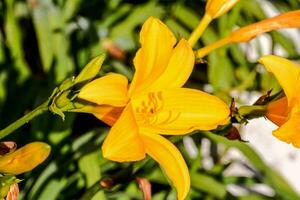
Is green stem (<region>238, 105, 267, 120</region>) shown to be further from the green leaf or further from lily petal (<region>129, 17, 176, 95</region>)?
the green leaf

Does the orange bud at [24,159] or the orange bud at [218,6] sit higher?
the orange bud at [218,6]

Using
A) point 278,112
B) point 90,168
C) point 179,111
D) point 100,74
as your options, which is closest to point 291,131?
point 278,112

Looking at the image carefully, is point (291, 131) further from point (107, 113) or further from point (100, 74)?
point (100, 74)

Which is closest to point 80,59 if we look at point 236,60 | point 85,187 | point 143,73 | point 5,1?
point 5,1

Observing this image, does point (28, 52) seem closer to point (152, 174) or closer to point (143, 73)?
point (152, 174)

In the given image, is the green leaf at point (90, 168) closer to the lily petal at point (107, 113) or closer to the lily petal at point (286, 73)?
the lily petal at point (107, 113)

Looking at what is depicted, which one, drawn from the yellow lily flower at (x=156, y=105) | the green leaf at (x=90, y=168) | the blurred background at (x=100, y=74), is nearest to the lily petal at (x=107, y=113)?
the yellow lily flower at (x=156, y=105)
